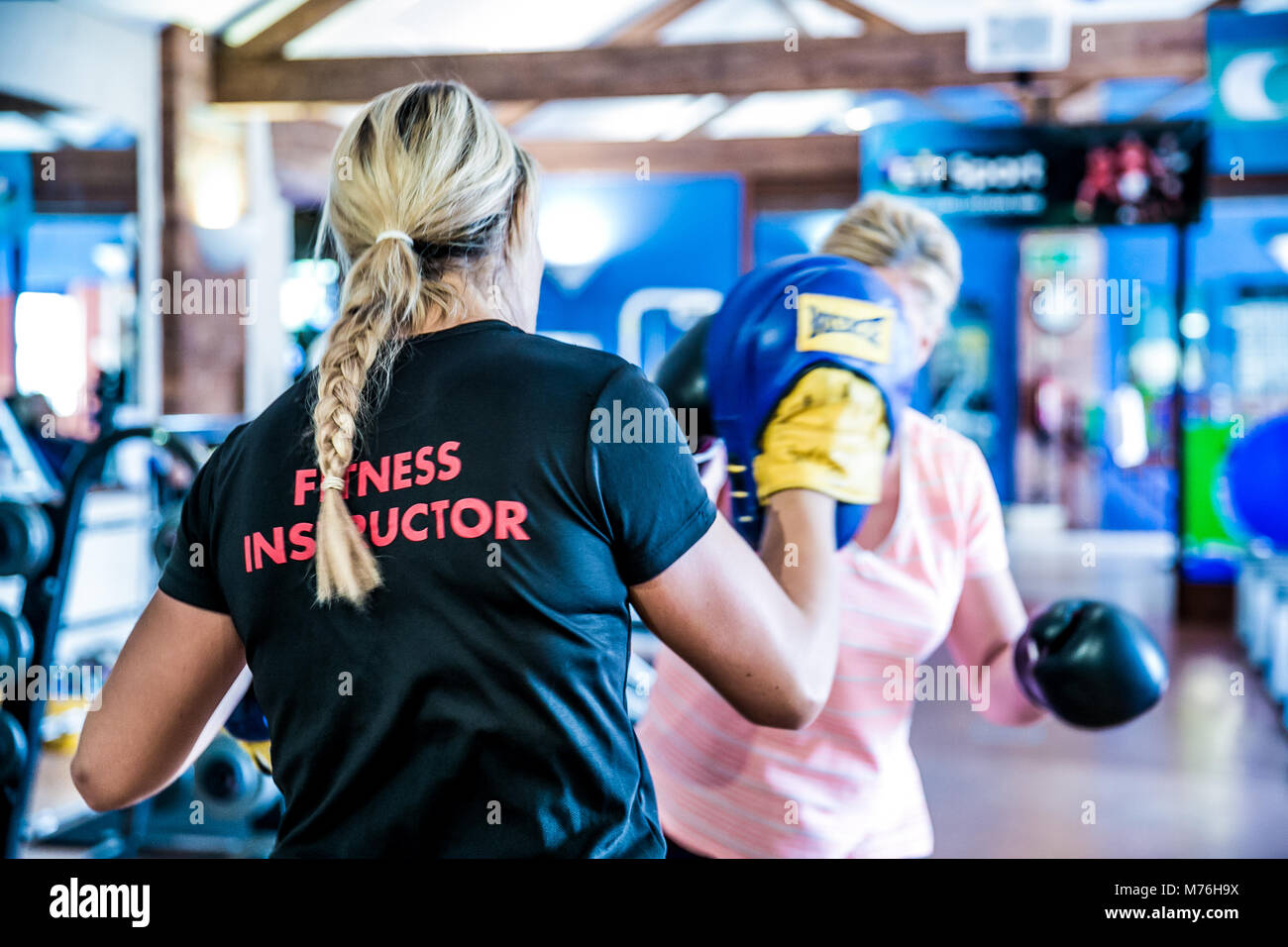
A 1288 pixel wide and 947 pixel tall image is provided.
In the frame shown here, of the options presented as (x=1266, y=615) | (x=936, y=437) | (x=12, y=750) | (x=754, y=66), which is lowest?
(x=1266, y=615)

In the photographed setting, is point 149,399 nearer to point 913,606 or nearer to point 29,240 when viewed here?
point 29,240

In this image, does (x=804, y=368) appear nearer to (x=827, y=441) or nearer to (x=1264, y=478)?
(x=827, y=441)

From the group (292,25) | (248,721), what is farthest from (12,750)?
(292,25)

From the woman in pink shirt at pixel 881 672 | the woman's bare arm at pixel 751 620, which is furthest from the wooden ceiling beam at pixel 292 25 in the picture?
the woman's bare arm at pixel 751 620

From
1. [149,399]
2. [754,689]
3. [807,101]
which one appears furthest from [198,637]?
[807,101]

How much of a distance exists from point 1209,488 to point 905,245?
558cm

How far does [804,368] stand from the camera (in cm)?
99

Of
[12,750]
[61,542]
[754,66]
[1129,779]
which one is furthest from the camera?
[754,66]

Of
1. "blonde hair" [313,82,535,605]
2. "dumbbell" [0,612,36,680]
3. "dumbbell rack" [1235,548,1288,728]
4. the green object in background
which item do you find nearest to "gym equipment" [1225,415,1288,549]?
"dumbbell rack" [1235,548,1288,728]

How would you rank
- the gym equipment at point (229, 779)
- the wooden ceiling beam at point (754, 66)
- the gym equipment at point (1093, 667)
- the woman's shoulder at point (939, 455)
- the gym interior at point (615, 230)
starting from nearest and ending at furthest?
1. the gym equipment at point (1093, 667)
2. the woman's shoulder at point (939, 455)
3. the gym equipment at point (229, 779)
4. the gym interior at point (615, 230)
5. the wooden ceiling beam at point (754, 66)

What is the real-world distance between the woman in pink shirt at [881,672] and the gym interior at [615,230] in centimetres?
40

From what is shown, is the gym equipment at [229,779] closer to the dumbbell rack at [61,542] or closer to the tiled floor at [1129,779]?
the dumbbell rack at [61,542]

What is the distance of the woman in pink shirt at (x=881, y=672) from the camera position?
116 cm

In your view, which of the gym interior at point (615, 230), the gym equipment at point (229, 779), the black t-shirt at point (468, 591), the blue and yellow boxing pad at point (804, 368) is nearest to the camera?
the black t-shirt at point (468, 591)
